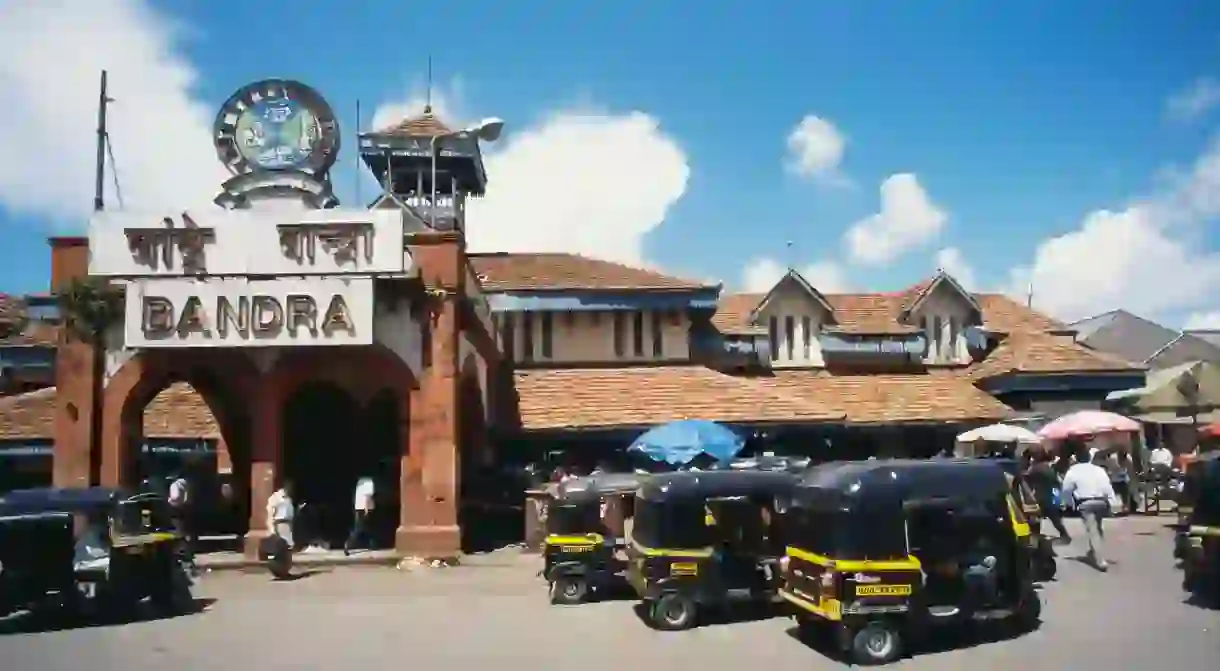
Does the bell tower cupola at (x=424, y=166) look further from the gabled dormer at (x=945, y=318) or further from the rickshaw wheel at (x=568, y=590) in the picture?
the rickshaw wheel at (x=568, y=590)

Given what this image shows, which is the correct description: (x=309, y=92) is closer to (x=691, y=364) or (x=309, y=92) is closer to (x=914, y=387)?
(x=691, y=364)

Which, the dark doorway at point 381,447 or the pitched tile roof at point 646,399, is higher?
the pitched tile roof at point 646,399

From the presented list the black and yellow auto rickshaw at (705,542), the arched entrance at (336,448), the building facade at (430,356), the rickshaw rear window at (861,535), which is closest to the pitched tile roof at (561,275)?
the building facade at (430,356)

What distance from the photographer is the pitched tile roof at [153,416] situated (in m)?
24.2

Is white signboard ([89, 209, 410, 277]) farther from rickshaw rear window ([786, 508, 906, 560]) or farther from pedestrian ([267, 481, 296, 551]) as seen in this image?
rickshaw rear window ([786, 508, 906, 560])

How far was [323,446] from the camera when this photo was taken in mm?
26188

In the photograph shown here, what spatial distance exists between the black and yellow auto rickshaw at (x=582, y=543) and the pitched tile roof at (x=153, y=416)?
44.6 feet

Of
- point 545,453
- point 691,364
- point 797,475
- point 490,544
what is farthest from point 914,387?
point 797,475

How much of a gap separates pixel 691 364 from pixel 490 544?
817 centimetres

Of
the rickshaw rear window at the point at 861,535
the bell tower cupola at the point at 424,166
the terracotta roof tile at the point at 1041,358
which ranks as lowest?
the rickshaw rear window at the point at 861,535

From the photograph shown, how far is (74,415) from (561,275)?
42.7 feet

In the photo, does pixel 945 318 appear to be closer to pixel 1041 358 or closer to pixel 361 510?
pixel 1041 358

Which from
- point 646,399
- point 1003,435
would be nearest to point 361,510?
point 646,399

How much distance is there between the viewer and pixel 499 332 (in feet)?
92.3
